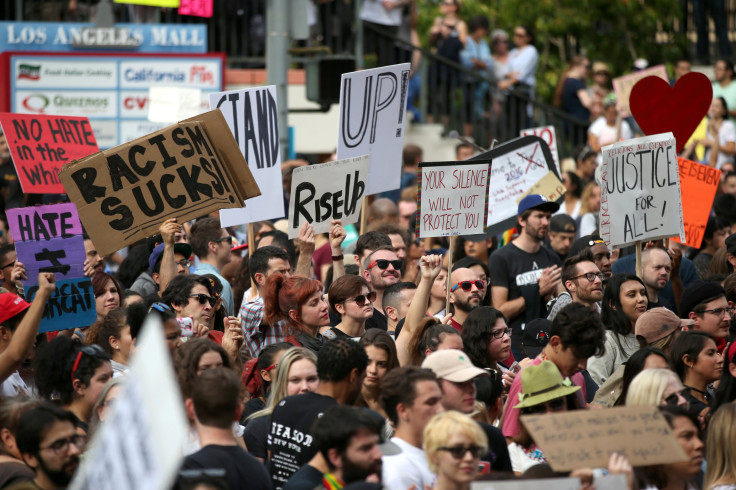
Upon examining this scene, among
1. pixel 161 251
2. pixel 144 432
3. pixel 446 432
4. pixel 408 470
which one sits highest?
pixel 144 432

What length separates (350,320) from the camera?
7660 mm

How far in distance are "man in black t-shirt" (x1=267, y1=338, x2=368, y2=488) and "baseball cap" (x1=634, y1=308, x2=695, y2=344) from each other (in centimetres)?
238

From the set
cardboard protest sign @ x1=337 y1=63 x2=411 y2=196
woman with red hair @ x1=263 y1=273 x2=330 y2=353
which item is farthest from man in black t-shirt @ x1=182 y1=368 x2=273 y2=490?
cardboard protest sign @ x1=337 y1=63 x2=411 y2=196

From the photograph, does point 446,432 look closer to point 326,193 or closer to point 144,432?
point 144,432

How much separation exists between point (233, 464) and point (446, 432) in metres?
0.86

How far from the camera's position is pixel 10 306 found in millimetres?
6859

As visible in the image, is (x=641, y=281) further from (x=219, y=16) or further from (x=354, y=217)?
(x=219, y=16)

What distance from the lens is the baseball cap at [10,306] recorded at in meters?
6.82

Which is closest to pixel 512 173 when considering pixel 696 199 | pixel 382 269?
pixel 696 199

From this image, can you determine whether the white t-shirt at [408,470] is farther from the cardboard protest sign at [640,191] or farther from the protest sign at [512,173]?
the protest sign at [512,173]

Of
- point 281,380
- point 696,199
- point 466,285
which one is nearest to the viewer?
point 281,380

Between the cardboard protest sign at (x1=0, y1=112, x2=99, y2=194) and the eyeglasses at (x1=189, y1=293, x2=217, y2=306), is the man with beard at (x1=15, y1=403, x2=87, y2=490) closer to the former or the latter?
the eyeglasses at (x1=189, y1=293, x2=217, y2=306)

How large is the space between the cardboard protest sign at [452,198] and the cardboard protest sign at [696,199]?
2263 millimetres

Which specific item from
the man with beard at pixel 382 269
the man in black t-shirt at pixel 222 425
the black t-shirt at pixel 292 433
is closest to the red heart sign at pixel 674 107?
the man with beard at pixel 382 269
